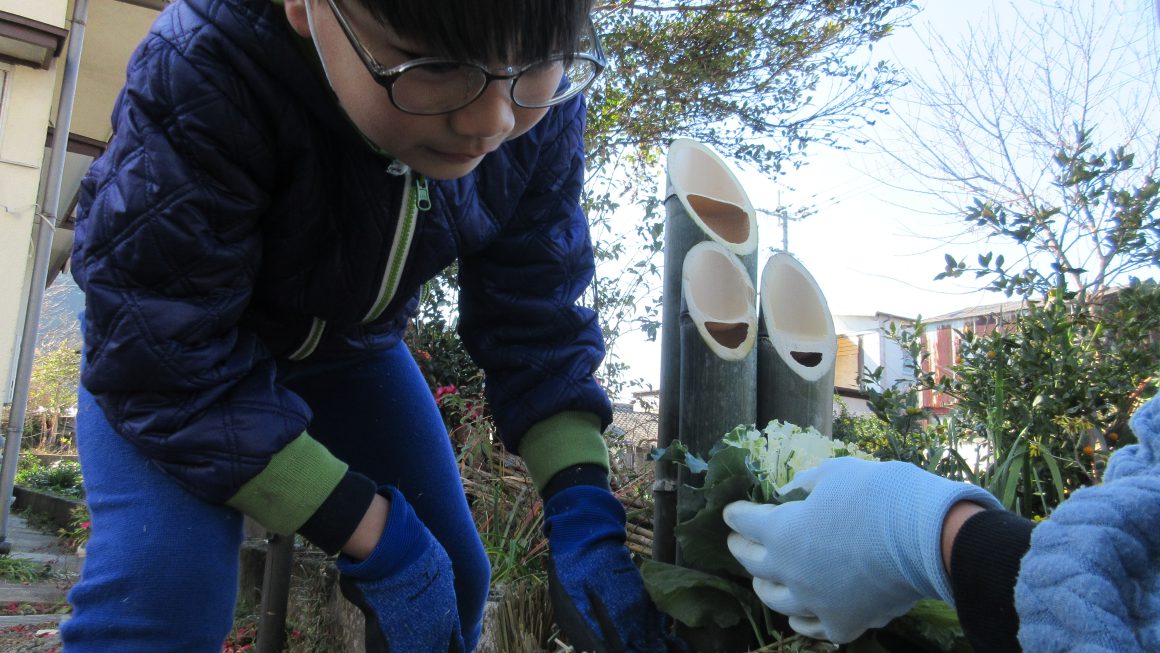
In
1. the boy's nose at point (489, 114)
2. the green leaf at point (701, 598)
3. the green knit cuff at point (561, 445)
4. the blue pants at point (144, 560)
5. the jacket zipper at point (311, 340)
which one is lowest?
the green leaf at point (701, 598)

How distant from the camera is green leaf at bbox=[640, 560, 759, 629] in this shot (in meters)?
1.34

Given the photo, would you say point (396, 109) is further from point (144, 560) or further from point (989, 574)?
point (989, 574)

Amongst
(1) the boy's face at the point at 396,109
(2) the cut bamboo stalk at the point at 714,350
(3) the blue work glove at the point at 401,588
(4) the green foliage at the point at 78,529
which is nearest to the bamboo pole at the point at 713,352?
(2) the cut bamboo stalk at the point at 714,350

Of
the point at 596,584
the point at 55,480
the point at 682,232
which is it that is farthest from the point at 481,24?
the point at 55,480

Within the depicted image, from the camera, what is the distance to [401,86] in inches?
37.7

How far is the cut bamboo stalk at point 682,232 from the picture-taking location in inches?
76.5

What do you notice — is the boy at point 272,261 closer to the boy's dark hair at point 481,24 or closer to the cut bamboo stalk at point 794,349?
the boy's dark hair at point 481,24

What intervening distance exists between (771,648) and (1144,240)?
1.94 metres

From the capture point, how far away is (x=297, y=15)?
3.36 ft

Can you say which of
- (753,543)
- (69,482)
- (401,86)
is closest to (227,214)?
(401,86)

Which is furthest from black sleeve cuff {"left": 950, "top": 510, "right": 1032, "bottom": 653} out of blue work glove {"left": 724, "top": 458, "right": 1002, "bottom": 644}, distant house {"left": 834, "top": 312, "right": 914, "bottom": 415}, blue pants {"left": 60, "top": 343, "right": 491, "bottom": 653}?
distant house {"left": 834, "top": 312, "right": 914, "bottom": 415}

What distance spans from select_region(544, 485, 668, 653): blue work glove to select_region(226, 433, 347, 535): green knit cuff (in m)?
0.44

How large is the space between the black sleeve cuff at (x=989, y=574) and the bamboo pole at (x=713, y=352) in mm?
732

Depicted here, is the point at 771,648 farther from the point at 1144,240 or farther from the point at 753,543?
the point at 1144,240
